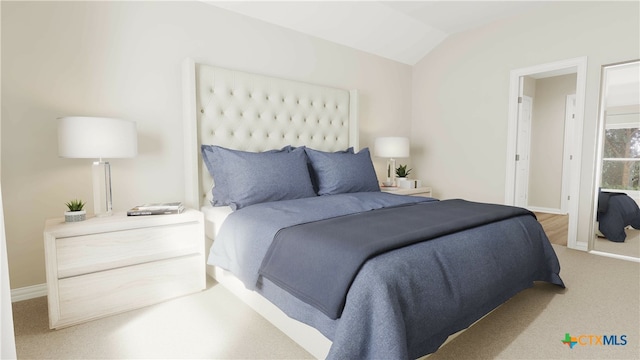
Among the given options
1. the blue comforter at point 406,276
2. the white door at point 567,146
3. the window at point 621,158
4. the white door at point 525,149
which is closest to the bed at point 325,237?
the blue comforter at point 406,276

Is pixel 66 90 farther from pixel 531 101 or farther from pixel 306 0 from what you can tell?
pixel 531 101

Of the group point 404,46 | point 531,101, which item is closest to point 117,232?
point 404,46

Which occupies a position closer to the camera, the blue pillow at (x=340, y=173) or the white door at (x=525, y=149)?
the blue pillow at (x=340, y=173)

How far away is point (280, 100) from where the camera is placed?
10.2 feet

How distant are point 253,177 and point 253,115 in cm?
81

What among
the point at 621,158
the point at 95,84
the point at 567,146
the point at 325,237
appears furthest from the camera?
the point at 567,146

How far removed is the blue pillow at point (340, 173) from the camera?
2807 mm

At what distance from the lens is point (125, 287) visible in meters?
1.99

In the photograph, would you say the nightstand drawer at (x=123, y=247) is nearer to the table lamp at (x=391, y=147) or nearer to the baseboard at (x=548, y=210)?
Answer: the table lamp at (x=391, y=147)

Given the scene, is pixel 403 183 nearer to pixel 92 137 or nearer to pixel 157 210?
pixel 157 210

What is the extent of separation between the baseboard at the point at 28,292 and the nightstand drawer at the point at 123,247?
2.09 feet

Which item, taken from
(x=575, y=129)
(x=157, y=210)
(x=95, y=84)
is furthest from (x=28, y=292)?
(x=575, y=129)

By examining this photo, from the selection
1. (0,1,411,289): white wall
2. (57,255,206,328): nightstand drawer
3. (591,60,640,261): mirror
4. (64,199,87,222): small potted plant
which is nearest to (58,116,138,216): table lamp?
(64,199,87,222): small potted plant

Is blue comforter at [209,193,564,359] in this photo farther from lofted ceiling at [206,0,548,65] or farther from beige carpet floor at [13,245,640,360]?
lofted ceiling at [206,0,548,65]
